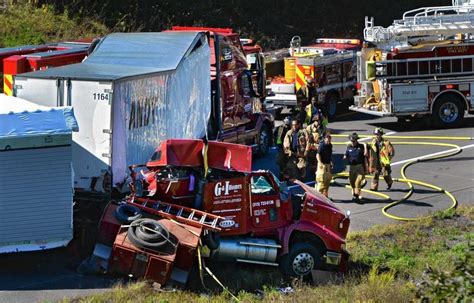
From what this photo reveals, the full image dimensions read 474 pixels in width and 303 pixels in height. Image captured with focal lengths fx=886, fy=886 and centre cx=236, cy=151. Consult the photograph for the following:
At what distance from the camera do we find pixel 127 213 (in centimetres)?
1274

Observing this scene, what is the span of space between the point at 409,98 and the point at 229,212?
1254cm

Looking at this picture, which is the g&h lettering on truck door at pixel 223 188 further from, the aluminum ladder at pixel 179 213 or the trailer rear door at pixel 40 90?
the trailer rear door at pixel 40 90

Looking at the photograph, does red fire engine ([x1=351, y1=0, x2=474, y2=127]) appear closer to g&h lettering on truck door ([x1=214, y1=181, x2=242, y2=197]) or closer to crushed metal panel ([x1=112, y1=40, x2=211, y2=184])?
crushed metal panel ([x1=112, y1=40, x2=211, y2=184])

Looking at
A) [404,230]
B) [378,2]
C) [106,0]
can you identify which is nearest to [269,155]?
[404,230]

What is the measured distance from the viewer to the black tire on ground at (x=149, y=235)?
12.1 meters

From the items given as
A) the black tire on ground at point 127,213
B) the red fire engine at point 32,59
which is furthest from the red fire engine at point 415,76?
the black tire on ground at point 127,213

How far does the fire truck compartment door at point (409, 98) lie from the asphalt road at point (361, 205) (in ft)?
2.34

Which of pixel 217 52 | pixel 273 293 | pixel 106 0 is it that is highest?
pixel 106 0

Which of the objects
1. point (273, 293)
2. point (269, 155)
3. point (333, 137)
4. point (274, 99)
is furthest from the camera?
point (274, 99)

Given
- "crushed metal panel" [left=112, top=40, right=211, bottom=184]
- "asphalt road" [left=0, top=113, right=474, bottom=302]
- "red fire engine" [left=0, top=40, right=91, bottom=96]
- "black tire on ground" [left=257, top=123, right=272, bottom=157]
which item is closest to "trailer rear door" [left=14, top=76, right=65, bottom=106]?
"crushed metal panel" [left=112, top=40, right=211, bottom=184]

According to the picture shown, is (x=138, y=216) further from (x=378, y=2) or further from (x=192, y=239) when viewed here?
(x=378, y=2)

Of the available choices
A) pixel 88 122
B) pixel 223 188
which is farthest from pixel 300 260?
pixel 88 122

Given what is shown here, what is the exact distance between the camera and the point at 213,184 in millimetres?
12844

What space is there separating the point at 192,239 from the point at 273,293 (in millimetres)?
1415
